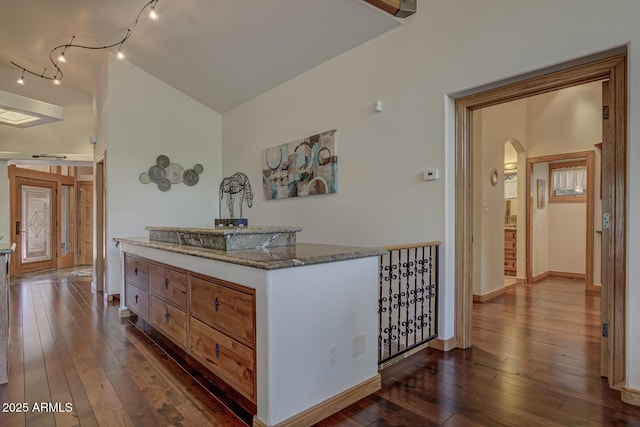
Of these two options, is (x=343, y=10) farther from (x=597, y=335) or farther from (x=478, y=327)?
(x=597, y=335)

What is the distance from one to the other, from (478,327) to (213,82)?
4.68 m

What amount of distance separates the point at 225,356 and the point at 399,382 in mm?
1168

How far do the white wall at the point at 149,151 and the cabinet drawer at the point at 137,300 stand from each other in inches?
51.1

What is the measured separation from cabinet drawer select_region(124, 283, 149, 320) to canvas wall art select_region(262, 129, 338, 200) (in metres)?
2.07

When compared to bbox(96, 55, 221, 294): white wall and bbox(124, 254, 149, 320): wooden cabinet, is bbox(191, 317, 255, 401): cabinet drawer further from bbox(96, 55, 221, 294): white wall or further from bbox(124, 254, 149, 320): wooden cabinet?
bbox(96, 55, 221, 294): white wall

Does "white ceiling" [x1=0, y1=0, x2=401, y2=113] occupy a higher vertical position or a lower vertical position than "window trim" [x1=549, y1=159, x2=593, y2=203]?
higher

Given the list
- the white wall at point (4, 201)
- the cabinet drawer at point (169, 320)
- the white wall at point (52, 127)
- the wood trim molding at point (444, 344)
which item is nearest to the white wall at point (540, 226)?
the wood trim molding at point (444, 344)

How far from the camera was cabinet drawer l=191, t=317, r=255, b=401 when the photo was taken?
1.88 meters

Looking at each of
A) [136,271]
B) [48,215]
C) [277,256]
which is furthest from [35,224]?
[277,256]

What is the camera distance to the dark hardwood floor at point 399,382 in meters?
1.94

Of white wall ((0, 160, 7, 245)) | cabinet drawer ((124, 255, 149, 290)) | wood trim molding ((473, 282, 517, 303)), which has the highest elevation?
white wall ((0, 160, 7, 245))

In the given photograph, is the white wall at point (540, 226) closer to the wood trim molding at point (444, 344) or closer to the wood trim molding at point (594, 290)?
the wood trim molding at point (594, 290)

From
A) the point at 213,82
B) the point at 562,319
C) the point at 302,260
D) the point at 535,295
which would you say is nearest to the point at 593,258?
the point at 535,295

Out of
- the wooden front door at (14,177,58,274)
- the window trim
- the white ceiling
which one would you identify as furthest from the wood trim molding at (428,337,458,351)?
the wooden front door at (14,177,58,274)
